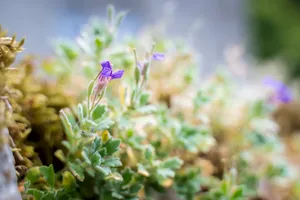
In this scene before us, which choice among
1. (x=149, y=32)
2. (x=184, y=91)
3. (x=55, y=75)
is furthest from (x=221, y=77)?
(x=55, y=75)

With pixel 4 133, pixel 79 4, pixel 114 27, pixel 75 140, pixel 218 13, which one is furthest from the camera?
pixel 218 13

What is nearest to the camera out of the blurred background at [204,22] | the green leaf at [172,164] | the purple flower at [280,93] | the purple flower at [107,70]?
the purple flower at [107,70]

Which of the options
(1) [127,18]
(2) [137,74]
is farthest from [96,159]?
(1) [127,18]

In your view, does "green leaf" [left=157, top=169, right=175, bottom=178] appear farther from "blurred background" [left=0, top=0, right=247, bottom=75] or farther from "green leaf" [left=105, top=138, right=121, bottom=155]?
"blurred background" [left=0, top=0, right=247, bottom=75]

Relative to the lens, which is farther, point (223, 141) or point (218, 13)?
point (218, 13)

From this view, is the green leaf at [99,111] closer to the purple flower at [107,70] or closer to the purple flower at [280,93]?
the purple flower at [107,70]

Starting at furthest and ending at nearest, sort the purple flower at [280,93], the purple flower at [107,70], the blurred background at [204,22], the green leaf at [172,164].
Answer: the blurred background at [204,22] < the purple flower at [280,93] < the green leaf at [172,164] < the purple flower at [107,70]

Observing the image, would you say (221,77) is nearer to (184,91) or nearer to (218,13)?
(184,91)

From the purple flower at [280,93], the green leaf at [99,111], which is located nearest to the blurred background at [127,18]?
the purple flower at [280,93]
